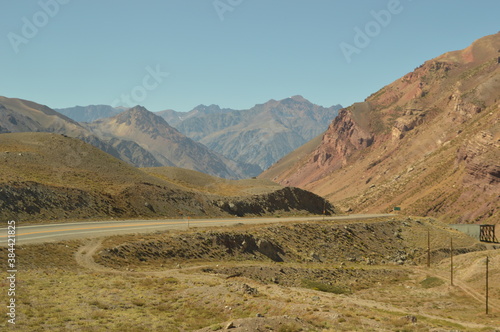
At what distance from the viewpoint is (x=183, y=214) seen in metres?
66.7

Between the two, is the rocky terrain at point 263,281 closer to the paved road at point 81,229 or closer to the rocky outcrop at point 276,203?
the paved road at point 81,229

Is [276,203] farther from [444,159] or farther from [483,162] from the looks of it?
[444,159]

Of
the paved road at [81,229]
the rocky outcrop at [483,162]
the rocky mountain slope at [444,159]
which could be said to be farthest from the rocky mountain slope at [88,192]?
the rocky outcrop at [483,162]

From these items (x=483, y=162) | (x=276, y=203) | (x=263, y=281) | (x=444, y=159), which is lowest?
(x=263, y=281)

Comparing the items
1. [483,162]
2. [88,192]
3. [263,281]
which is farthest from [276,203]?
[483,162]

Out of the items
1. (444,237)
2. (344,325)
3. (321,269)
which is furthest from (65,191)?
(444,237)

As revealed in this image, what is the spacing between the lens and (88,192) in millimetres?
58938

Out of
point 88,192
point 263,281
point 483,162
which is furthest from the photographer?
point 483,162

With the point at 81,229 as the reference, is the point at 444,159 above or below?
above

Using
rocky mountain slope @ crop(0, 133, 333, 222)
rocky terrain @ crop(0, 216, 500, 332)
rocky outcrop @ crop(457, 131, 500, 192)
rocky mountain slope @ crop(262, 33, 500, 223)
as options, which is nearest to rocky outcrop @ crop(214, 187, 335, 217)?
rocky mountain slope @ crop(0, 133, 333, 222)

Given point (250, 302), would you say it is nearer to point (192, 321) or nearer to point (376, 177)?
point (192, 321)

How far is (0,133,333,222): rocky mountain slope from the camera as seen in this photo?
5175cm

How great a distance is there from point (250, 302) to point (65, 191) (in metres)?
39.6

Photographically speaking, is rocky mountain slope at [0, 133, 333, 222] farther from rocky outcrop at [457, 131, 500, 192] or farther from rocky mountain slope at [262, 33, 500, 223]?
rocky outcrop at [457, 131, 500, 192]
